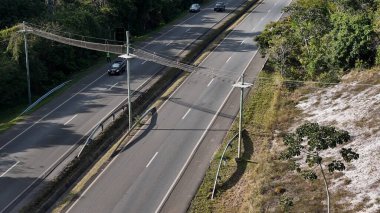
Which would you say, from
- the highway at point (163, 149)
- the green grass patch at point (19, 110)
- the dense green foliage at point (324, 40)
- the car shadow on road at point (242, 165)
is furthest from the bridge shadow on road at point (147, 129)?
the dense green foliage at point (324, 40)

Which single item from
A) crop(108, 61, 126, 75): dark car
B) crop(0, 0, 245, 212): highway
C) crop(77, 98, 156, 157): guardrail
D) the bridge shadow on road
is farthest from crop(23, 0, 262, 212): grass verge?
crop(108, 61, 126, 75): dark car

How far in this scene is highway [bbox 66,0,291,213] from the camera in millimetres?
34750

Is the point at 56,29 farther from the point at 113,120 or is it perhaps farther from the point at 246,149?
the point at 246,149

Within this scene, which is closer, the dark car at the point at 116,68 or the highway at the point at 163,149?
the highway at the point at 163,149

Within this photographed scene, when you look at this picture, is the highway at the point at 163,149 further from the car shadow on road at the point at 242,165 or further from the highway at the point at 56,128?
the highway at the point at 56,128

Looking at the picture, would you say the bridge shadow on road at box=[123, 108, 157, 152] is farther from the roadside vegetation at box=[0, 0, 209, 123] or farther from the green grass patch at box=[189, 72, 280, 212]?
the roadside vegetation at box=[0, 0, 209, 123]

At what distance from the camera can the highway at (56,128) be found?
125ft

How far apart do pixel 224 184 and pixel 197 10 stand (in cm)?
6557

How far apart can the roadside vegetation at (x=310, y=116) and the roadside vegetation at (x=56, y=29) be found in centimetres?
2658

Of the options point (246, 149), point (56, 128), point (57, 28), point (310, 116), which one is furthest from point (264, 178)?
point (57, 28)

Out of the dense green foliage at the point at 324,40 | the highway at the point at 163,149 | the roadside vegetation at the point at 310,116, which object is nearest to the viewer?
the roadside vegetation at the point at 310,116

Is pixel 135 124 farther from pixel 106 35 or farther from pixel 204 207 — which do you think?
pixel 106 35

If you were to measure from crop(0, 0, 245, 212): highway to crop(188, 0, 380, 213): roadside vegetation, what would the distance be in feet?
45.4

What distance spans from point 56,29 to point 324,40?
3527cm
